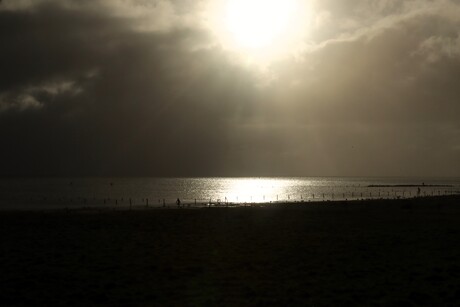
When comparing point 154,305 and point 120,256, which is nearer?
point 154,305

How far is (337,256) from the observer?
21.3m

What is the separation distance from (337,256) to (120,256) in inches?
410

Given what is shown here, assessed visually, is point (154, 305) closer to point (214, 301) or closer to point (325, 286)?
point (214, 301)

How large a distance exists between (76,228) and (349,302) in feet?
89.2

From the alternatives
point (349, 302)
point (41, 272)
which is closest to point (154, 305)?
point (349, 302)

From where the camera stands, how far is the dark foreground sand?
14.3 metres

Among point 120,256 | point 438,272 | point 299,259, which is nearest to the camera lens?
point 438,272

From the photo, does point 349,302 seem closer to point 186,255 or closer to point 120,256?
point 186,255

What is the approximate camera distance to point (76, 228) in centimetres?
3572

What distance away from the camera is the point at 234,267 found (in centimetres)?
1917

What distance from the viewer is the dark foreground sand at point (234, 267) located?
46.8 feet

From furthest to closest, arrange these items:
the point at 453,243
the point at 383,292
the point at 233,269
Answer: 1. the point at 453,243
2. the point at 233,269
3. the point at 383,292

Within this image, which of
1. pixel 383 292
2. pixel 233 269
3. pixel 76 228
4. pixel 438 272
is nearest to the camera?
pixel 383 292

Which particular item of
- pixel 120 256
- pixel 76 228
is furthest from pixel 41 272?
pixel 76 228
